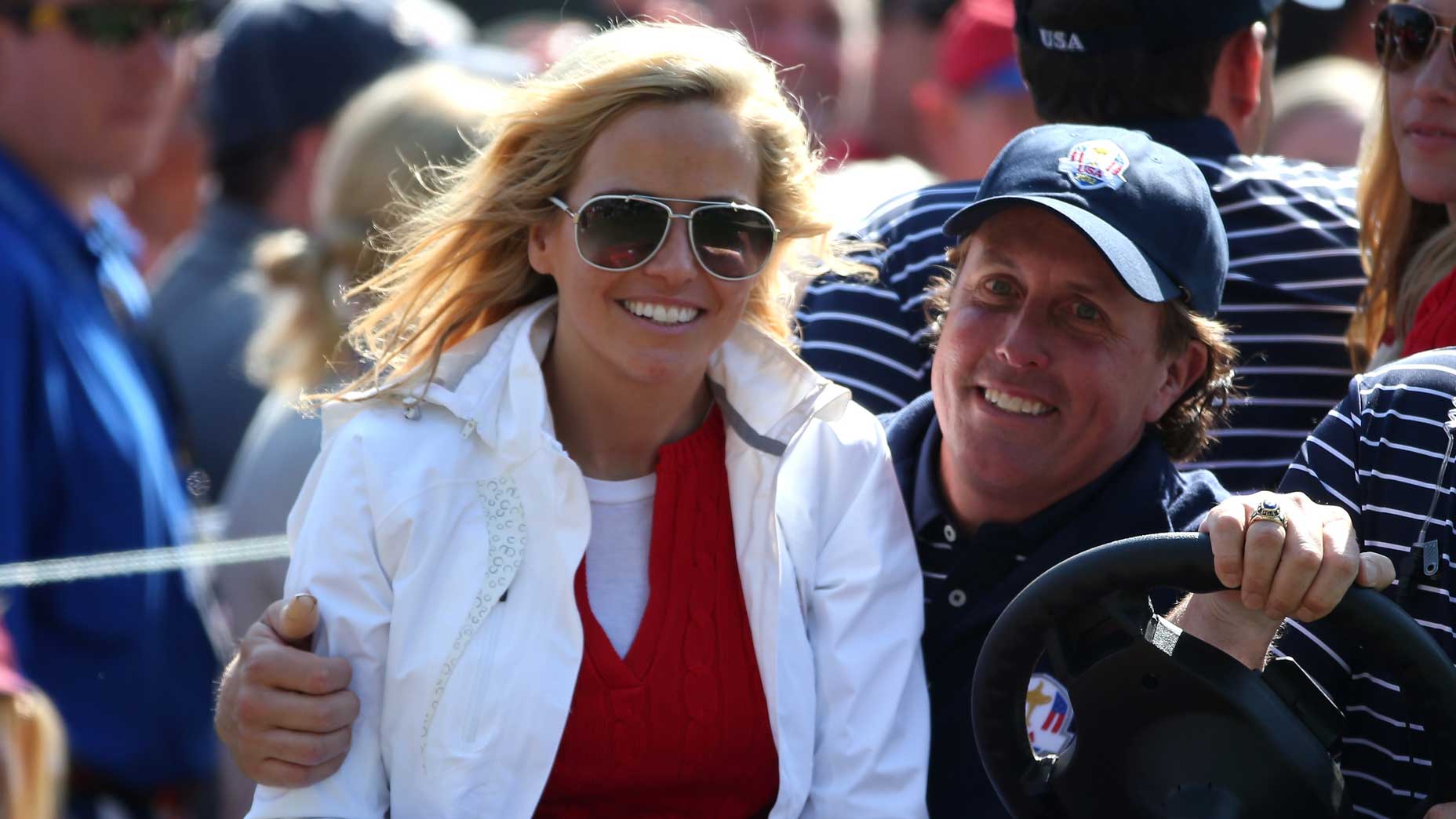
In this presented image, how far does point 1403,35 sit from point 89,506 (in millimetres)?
2627

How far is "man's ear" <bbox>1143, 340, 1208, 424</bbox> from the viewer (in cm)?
275

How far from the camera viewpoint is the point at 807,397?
280 centimetres

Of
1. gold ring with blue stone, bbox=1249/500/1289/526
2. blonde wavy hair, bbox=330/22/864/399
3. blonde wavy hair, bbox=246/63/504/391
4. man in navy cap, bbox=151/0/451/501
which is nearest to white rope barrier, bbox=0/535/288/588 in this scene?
blonde wavy hair, bbox=246/63/504/391

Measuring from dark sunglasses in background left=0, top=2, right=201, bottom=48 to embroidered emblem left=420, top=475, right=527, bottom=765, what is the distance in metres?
1.98

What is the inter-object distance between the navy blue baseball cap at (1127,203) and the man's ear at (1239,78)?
0.66 meters

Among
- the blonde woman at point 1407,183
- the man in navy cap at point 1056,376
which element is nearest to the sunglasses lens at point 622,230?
the man in navy cap at point 1056,376

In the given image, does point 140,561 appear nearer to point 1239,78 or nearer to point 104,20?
point 104,20

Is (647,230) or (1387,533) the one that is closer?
(1387,533)

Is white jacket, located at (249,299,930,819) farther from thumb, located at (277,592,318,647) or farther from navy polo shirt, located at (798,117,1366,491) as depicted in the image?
navy polo shirt, located at (798,117,1366,491)

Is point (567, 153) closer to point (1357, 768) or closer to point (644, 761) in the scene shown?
point (644, 761)

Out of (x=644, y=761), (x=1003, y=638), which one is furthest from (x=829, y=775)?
(x=1003, y=638)

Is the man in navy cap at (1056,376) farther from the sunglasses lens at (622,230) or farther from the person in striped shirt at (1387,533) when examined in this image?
the sunglasses lens at (622,230)

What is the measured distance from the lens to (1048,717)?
257cm

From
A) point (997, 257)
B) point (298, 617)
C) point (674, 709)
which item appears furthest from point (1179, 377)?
point (298, 617)
